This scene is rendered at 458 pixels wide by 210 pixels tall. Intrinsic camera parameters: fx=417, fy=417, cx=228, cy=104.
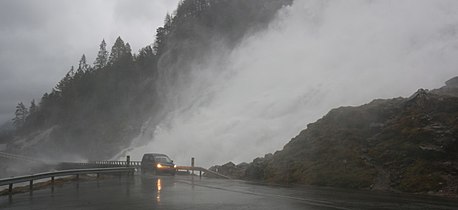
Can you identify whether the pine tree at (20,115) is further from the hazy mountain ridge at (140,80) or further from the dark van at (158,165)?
the dark van at (158,165)

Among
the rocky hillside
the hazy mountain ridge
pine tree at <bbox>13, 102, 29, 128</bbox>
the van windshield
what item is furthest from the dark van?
pine tree at <bbox>13, 102, 29, 128</bbox>

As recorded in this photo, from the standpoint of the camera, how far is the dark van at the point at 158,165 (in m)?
29.9

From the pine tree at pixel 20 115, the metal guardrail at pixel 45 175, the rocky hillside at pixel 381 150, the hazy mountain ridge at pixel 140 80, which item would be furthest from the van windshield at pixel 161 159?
the pine tree at pixel 20 115

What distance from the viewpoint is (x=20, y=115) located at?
158625 mm

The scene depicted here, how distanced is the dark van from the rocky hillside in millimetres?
5701

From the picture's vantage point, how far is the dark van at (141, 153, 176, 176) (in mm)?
29859

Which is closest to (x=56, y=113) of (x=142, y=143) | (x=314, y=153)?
(x=142, y=143)

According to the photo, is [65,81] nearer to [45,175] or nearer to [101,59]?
[101,59]

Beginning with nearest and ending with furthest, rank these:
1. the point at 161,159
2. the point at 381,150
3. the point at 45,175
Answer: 1. the point at 45,175
2. the point at 381,150
3. the point at 161,159

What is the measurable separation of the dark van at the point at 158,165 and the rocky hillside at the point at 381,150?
5701 mm

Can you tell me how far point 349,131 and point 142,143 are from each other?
48.1 m

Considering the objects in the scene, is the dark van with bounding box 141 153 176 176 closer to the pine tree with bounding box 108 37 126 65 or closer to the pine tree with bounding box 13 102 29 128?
the pine tree with bounding box 108 37 126 65

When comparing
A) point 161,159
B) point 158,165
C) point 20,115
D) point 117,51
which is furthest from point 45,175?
point 20,115

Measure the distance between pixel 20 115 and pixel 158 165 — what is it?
148m
